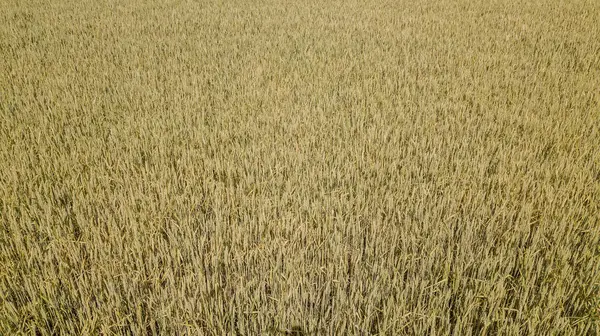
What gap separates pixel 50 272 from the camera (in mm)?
1384

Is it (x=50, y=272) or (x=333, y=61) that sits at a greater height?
(x=333, y=61)

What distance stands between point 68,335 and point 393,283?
3.43 feet

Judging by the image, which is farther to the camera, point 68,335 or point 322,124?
point 322,124

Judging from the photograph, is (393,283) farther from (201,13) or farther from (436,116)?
(201,13)

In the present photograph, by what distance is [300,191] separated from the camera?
76.9 inches

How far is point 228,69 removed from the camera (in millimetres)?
3945

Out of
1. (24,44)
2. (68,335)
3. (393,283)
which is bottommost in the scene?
(68,335)

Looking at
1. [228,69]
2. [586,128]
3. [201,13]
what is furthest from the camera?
[201,13]

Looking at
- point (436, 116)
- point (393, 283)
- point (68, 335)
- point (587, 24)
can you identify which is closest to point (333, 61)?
point (436, 116)

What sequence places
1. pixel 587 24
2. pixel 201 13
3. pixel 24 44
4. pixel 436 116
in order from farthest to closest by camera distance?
pixel 201 13
pixel 587 24
pixel 24 44
pixel 436 116

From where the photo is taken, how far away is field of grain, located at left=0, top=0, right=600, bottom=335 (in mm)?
1279

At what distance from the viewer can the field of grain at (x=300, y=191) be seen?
1.28 metres

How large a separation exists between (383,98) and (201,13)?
15.1 ft

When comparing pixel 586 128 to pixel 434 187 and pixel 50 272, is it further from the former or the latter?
pixel 50 272
